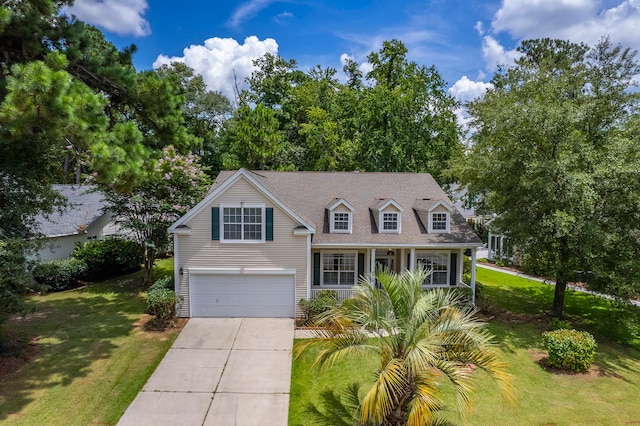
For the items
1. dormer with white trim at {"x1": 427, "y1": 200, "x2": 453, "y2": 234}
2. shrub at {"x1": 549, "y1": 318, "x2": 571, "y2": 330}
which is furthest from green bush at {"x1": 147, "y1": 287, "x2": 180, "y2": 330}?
shrub at {"x1": 549, "y1": 318, "x2": 571, "y2": 330}

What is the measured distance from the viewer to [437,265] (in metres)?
17.9

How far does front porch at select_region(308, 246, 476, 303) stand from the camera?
56.3 ft

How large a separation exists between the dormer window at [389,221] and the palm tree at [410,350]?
924 cm

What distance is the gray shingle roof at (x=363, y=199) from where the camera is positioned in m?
16.7

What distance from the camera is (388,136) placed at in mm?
26469

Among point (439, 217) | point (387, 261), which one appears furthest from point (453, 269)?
point (387, 261)

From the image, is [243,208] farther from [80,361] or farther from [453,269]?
[453,269]

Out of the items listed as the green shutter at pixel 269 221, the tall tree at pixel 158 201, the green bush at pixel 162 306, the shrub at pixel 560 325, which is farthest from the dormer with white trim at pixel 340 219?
the shrub at pixel 560 325

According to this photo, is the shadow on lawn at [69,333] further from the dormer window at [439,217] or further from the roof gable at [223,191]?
the dormer window at [439,217]

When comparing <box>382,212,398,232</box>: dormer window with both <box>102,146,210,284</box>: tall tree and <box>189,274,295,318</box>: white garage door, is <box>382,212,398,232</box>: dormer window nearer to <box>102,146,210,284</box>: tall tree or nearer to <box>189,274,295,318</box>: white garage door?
<box>189,274,295,318</box>: white garage door

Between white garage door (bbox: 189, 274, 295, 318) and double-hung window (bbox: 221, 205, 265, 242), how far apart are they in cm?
170

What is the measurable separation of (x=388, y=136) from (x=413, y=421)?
A: 22514mm

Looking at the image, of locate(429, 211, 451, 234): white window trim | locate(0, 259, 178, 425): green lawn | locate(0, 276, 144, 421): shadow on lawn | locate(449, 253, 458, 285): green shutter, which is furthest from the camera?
locate(449, 253, 458, 285): green shutter

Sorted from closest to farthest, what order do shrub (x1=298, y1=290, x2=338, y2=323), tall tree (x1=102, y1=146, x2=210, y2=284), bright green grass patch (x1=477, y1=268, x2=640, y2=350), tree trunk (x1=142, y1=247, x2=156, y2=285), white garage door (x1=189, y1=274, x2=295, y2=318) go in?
shrub (x1=298, y1=290, x2=338, y2=323)
bright green grass patch (x1=477, y1=268, x2=640, y2=350)
white garage door (x1=189, y1=274, x2=295, y2=318)
tall tree (x1=102, y1=146, x2=210, y2=284)
tree trunk (x1=142, y1=247, x2=156, y2=285)
